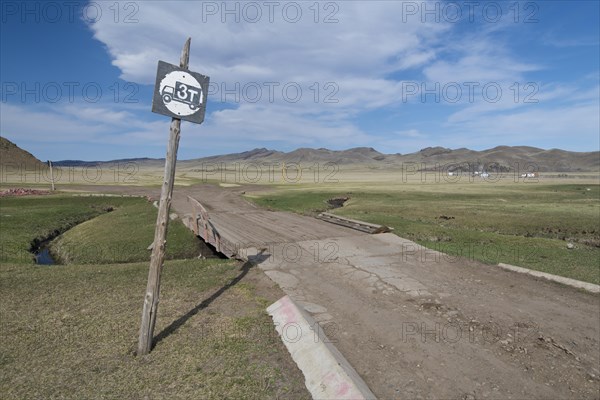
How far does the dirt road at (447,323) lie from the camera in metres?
6.74

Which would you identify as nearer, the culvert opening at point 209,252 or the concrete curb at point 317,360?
the concrete curb at point 317,360

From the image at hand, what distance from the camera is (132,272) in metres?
13.9

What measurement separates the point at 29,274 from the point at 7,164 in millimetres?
158964

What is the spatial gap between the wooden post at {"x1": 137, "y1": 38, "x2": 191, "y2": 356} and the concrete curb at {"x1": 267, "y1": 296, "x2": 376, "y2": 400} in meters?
2.92

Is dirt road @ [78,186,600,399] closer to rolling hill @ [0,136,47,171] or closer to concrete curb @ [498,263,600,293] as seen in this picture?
concrete curb @ [498,263,600,293]

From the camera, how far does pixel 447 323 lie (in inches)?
361

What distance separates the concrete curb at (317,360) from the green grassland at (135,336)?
0.22 meters

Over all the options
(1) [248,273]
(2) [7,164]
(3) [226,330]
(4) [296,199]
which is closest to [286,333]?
(3) [226,330]

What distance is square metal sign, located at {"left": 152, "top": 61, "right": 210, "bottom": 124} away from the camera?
7.04 metres

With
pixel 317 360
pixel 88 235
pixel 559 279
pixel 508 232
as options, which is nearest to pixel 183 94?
pixel 317 360

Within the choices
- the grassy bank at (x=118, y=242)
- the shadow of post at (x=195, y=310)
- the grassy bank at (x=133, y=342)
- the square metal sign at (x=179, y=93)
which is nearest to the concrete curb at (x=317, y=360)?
the grassy bank at (x=133, y=342)

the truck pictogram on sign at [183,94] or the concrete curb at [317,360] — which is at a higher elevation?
the truck pictogram on sign at [183,94]

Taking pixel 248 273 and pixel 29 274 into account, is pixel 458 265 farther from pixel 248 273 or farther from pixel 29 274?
pixel 29 274

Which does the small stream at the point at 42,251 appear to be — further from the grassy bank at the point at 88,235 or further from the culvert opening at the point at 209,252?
the culvert opening at the point at 209,252
